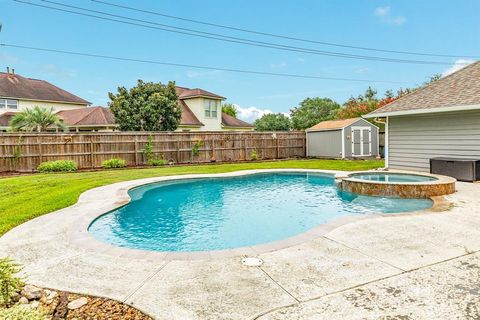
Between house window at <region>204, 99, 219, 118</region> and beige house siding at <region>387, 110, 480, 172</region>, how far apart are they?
628 inches

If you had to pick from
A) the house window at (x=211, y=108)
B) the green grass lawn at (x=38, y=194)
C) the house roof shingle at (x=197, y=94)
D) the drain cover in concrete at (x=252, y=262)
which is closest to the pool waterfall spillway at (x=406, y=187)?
the drain cover in concrete at (x=252, y=262)

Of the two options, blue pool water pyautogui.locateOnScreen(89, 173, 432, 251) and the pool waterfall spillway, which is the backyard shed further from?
the pool waterfall spillway

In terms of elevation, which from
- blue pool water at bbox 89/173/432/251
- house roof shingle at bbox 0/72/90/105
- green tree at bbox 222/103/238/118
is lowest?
blue pool water at bbox 89/173/432/251

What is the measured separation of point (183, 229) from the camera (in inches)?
254

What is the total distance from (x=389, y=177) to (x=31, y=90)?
28.9 m

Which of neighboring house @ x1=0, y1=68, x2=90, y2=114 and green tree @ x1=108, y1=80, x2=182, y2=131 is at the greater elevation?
neighboring house @ x1=0, y1=68, x2=90, y2=114

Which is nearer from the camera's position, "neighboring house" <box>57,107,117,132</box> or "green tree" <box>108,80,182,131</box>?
"green tree" <box>108,80,182,131</box>

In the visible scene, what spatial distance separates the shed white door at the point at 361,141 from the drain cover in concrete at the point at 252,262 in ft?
56.9

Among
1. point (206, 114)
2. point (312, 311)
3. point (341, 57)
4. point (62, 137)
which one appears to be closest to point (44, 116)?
point (62, 137)

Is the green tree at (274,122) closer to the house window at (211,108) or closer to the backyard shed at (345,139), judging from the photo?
the house window at (211,108)

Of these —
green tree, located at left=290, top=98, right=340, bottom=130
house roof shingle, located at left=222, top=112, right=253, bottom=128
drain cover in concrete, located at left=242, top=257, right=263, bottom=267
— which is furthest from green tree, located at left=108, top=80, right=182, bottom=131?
green tree, located at left=290, top=98, right=340, bottom=130

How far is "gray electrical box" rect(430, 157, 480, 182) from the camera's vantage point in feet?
31.4

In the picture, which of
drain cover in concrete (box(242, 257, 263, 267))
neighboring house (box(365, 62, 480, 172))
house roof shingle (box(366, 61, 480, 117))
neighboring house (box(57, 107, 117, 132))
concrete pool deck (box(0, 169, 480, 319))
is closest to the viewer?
concrete pool deck (box(0, 169, 480, 319))

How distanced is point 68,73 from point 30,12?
15406 millimetres
